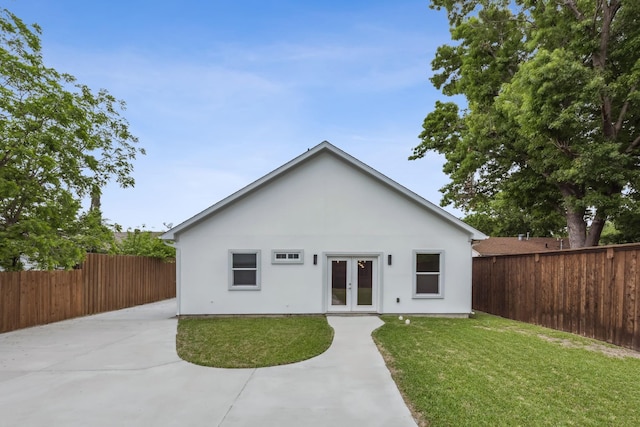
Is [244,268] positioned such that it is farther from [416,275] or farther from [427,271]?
[427,271]

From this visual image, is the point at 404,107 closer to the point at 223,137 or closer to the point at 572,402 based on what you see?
the point at 223,137

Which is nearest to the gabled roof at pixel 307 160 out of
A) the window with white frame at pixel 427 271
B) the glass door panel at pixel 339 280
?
the window with white frame at pixel 427 271

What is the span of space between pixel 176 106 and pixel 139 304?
978 cm

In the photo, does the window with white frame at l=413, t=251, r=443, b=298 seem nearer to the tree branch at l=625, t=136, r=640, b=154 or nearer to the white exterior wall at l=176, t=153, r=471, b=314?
the white exterior wall at l=176, t=153, r=471, b=314

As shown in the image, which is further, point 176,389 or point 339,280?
point 339,280

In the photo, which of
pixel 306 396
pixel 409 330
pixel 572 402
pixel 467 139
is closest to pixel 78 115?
pixel 306 396

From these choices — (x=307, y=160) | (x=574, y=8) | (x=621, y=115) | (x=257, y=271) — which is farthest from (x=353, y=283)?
(x=574, y=8)

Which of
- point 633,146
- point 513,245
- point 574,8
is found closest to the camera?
point 633,146

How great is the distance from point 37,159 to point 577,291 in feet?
46.2

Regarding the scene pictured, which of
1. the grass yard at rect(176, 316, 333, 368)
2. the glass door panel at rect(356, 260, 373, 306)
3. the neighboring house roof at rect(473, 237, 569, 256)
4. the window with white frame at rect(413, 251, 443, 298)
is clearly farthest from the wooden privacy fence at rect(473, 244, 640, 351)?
the neighboring house roof at rect(473, 237, 569, 256)

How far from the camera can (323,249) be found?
10875 millimetres

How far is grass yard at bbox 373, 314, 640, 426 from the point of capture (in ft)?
12.6

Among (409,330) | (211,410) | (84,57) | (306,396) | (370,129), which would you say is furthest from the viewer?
(370,129)

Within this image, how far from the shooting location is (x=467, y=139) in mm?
16875
